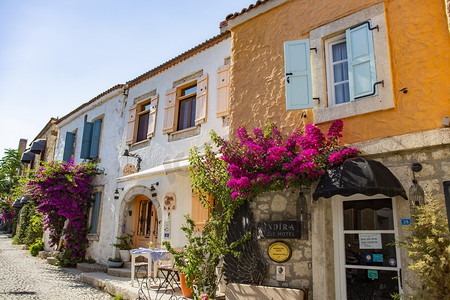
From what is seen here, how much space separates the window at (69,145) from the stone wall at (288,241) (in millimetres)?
11062

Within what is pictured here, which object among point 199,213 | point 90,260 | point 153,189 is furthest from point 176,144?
point 90,260

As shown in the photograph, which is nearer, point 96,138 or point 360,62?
point 360,62

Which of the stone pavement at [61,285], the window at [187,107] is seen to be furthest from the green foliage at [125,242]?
the window at [187,107]

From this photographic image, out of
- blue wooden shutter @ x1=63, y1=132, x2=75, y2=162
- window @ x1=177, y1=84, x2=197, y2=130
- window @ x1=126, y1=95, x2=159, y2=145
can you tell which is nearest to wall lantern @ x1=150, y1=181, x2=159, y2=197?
window @ x1=177, y1=84, x2=197, y2=130

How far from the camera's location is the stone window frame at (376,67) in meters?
4.62

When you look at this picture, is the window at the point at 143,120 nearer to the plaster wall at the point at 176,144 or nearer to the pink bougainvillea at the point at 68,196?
the plaster wall at the point at 176,144

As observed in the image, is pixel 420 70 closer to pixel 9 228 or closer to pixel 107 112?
pixel 107 112

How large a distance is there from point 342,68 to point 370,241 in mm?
2609

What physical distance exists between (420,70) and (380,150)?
3.73ft

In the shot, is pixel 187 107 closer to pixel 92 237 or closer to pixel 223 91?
pixel 223 91

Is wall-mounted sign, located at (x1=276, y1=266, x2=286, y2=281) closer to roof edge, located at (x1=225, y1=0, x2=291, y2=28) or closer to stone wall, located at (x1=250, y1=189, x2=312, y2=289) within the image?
stone wall, located at (x1=250, y1=189, x2=312, y2=289)

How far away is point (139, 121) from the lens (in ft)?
36.2

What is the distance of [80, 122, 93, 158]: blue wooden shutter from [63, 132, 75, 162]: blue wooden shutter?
70.9 inches

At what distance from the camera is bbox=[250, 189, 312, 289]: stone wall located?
4879 mm
